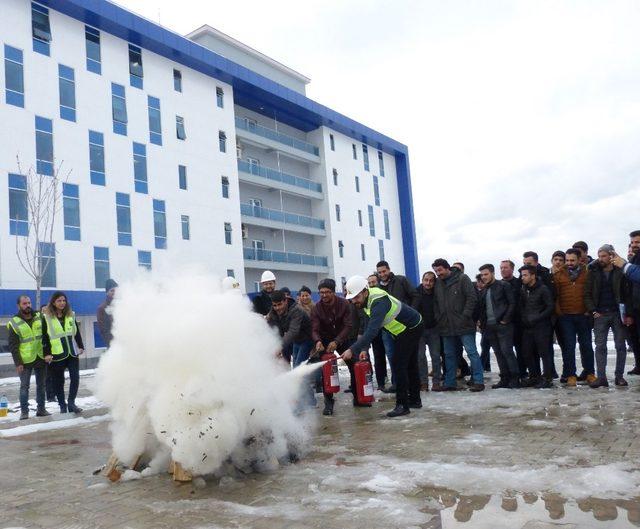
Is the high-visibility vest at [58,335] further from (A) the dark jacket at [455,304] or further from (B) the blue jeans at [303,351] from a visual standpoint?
(A) the dark jacket at [455,304]

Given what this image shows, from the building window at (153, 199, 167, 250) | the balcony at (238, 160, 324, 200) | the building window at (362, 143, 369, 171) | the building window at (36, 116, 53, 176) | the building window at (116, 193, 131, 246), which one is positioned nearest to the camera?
the building window at (36, 116, 53, 176)

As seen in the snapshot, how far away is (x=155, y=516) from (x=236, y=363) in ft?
4.45

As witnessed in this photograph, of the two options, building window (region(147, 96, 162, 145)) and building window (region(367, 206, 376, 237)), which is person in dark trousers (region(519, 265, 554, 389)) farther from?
building window (region(367, 206, 376, 237))

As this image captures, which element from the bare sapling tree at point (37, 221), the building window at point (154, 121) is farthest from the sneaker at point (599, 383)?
the building window at point (154, 121)

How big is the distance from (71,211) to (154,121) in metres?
7.76

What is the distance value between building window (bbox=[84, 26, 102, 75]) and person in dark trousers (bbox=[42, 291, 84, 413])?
952 inches

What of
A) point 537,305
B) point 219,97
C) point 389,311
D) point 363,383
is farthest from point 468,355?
point 219,97

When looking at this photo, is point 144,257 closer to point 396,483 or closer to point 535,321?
point 535,321

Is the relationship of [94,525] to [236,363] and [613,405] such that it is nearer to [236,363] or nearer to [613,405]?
[236,363]

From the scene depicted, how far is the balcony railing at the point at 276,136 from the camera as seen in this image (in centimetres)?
4045

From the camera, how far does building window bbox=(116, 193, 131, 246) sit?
100ft

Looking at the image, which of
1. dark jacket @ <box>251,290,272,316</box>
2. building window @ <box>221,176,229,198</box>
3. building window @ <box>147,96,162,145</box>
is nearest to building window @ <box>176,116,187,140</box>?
building window @ <box>147,96,162,145</box>

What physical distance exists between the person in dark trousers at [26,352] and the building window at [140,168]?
23.3 meters

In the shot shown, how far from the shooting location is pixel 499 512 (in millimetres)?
3637
